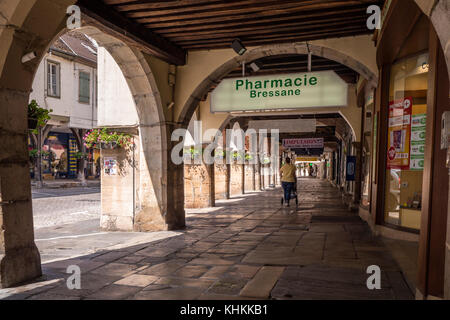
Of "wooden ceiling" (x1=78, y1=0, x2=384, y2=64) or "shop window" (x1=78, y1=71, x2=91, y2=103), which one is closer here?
"wooden ceiling" (x1=78, y1=0, x2=384, y2=64)

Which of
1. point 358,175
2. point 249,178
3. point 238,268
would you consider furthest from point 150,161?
point 249,178

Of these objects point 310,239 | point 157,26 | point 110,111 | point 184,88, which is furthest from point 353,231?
point 110,111

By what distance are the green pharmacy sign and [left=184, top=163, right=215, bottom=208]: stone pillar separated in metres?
4.53

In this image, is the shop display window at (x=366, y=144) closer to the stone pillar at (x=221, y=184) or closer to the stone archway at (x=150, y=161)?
the stone archway at (x=150, y=161)

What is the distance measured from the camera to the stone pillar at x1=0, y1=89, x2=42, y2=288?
11.1ft

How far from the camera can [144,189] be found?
676 cm

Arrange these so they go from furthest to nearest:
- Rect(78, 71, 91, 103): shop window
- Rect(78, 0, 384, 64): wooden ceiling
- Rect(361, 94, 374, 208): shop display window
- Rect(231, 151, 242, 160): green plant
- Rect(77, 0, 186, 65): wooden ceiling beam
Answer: Rect(78, 71, 91, 103): shop window
Rect(231, 151, 242, 160): green plant
Rect(361, 94, 374, 208): shop display window
Rect(78, 0, 384, 64): wooden ceiling
Rect(77, 0, 186, 65): wooden ceiling beam

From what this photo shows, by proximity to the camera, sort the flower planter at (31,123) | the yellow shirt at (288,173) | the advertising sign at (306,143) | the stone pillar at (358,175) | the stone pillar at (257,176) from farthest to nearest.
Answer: the stone pillar at (257,176) → the advertising sign at (306,143) → the yellow shirt at (288,173) → the stone pillar at (358,175) → the flower planter at (31,123)

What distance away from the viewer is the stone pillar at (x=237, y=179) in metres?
15.5

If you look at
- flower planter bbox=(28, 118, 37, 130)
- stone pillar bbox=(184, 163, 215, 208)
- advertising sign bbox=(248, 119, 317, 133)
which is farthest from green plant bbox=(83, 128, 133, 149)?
advertising sign bbox=(248, 119, 317, 133)

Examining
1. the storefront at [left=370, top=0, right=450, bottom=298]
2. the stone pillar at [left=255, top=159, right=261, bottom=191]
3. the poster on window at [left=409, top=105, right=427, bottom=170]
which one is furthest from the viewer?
the stone pillar at [left=255, top=159, right=261, bottom=191]

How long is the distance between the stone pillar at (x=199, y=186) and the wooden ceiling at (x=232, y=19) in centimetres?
509

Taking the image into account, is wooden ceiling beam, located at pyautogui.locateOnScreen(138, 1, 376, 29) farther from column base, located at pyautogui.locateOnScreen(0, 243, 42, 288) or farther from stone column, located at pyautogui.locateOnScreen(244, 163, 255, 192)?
stone column, located at pyautogui.locateOnScreen(244, 163, 255, 192)

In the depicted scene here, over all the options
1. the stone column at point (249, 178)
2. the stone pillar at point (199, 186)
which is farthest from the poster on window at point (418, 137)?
the stone column at point (249, 178)
